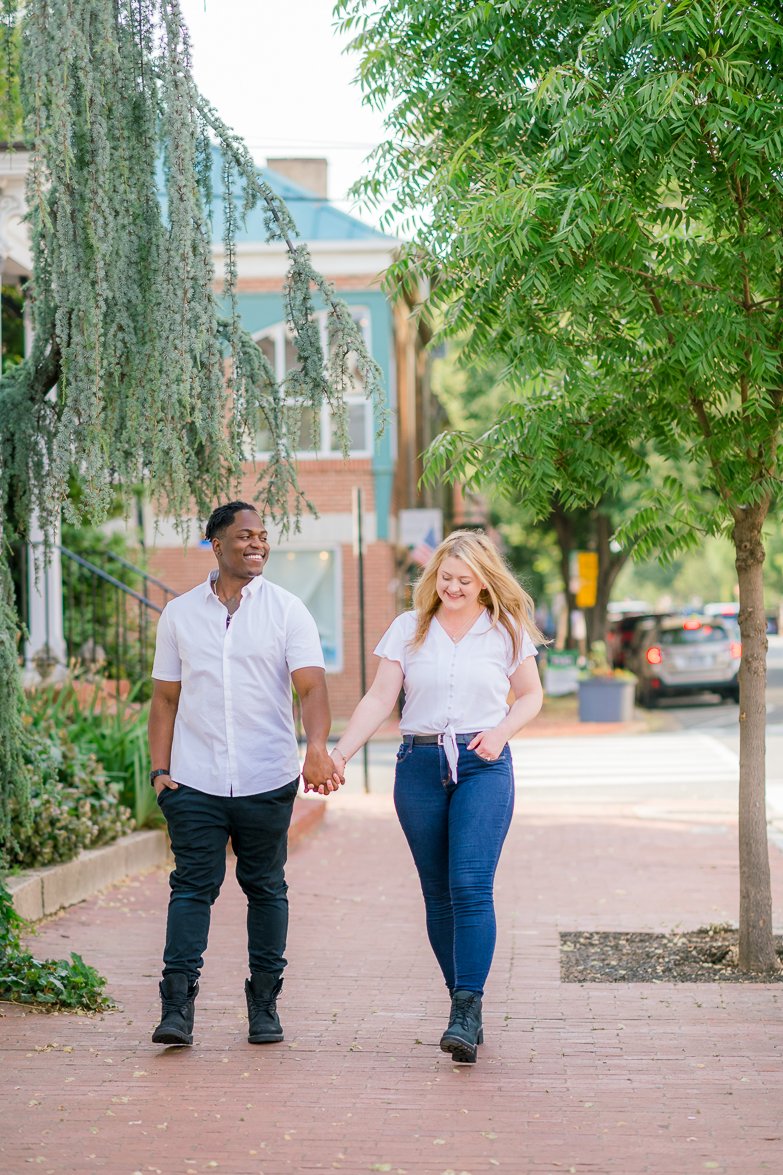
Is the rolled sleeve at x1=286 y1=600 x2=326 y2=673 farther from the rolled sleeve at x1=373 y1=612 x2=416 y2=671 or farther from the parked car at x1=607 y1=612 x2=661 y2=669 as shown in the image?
the parked car at x1=607 y1=612 x2=661 y2=669

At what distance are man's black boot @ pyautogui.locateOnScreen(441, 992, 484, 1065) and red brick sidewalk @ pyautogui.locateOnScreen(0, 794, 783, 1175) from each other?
66 millimetres

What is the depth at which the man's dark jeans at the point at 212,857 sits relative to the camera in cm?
519

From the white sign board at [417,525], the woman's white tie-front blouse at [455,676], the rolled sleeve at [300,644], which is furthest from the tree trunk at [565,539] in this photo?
the rolled sleeve at [300,644]

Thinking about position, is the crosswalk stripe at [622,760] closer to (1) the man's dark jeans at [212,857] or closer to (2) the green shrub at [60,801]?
(2) the green shrub at [60,801]

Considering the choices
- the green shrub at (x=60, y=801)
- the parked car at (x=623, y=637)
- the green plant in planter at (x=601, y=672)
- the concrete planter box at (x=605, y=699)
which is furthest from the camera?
the parked car at (x=623, y=637)

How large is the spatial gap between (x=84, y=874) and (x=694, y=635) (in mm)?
20517

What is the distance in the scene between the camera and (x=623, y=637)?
34906mm

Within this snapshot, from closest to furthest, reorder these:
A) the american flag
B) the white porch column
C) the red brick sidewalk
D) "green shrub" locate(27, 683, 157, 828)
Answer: the red brick sidewalk < "green shrub" locate(27, 683, 157, 828) < the white porch column < the american flag

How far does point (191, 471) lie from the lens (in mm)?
6406

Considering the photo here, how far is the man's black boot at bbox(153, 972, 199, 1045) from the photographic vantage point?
5.11m

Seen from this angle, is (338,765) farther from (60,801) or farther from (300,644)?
(60,801)

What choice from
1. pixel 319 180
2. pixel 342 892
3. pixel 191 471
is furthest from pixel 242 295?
pixel 191 471

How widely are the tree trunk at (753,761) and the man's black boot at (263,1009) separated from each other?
7.61ft

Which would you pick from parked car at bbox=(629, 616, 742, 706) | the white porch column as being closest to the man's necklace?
the white porch column
